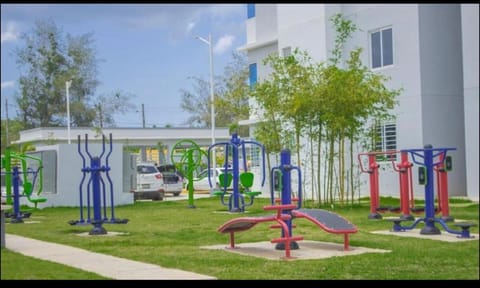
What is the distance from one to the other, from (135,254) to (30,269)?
76.0 inches

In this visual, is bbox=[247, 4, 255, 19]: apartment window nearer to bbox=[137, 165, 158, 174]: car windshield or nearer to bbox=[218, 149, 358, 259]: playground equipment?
bbox=[137, 165, 158, 174]: car windshield

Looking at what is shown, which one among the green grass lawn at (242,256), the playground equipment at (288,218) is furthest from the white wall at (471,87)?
the playground equipment at (288,218)

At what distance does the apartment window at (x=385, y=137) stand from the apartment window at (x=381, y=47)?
181 centimetres

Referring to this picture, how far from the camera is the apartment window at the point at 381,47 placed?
67.5ft

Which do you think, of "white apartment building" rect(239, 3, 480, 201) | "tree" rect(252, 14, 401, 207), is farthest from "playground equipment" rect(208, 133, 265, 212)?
"white apartment building" rect(239, 3, 480, 201)

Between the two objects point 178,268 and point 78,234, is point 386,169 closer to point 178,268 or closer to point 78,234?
point 78,234

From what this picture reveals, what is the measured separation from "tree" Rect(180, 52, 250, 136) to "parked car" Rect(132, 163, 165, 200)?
342 cm

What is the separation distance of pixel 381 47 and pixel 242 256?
11889mm

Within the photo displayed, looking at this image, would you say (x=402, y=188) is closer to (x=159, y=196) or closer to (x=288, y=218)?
(x=288, y=218)

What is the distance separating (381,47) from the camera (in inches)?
827

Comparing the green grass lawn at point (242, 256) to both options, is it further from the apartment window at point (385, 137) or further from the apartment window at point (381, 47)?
the apartment window at point (381, 47)

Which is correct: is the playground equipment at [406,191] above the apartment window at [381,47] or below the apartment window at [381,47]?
below

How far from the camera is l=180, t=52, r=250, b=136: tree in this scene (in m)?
24.7

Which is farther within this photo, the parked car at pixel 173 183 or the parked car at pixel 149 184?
the parked car at pixel 173 183
